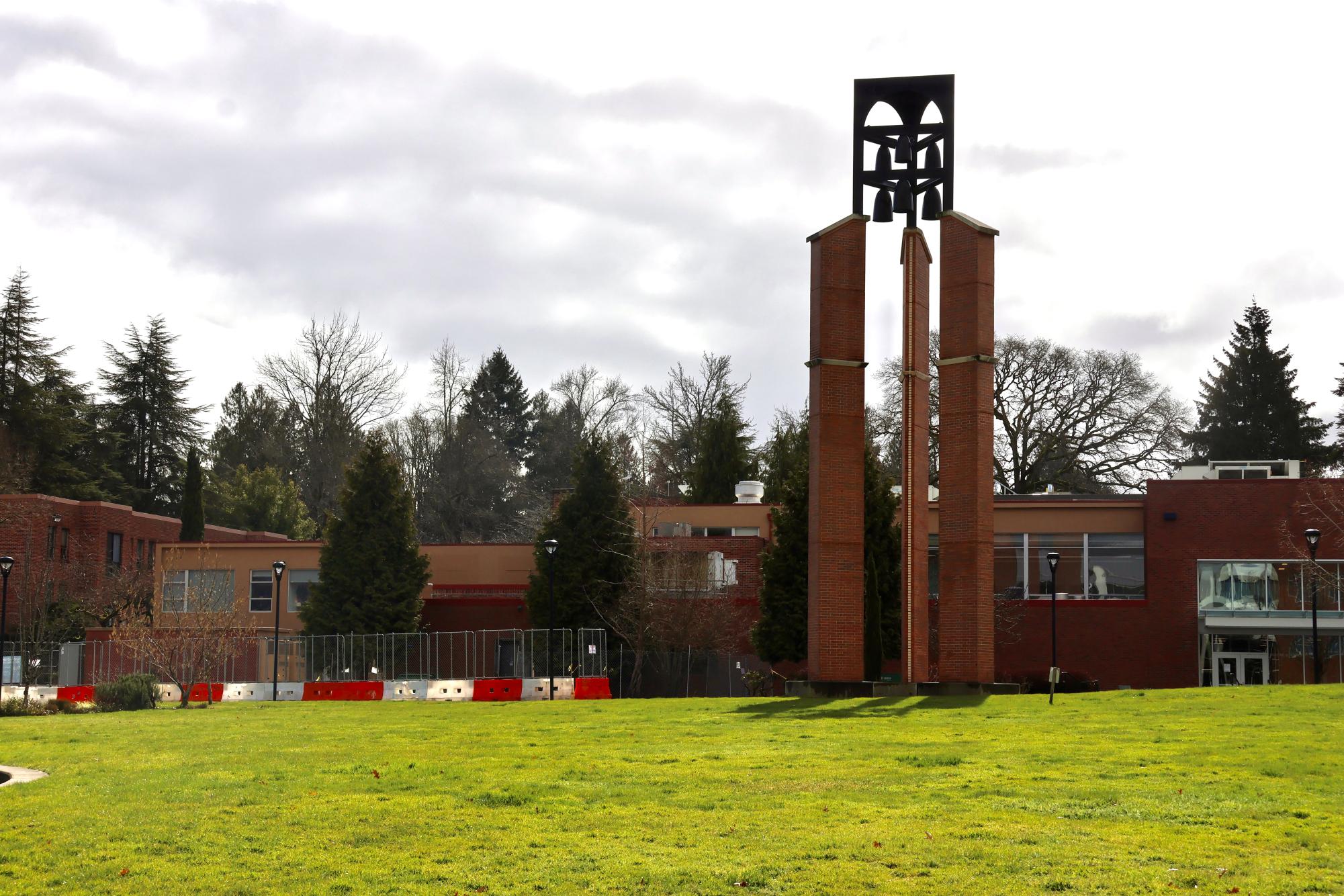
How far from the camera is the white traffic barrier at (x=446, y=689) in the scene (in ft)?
140

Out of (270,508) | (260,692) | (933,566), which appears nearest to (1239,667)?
(933,566)

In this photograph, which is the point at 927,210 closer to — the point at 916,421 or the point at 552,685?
the point at 916,421

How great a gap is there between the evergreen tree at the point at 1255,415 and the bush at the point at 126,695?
195 ft

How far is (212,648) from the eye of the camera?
4081cm

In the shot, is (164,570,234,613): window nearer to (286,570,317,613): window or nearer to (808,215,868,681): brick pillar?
(286,570,317,613): window

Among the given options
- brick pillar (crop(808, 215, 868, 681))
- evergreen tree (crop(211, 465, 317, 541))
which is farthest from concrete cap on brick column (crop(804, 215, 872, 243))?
evergreen tree (crop(211, 465, 317, 541))

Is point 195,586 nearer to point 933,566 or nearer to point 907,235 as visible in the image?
point 933,566

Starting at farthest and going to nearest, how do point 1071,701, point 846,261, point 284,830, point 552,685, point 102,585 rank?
point 102,585
point 552,685
point 846,261
point 1071,701
point 284,830

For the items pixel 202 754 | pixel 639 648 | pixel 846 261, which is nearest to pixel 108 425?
pixel 639 648

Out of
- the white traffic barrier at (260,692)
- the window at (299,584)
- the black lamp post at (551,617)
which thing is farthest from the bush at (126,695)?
the window at (299,584)

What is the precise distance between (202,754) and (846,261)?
58.3 feet

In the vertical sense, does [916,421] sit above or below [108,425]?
below

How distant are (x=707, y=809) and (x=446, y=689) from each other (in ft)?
94.8

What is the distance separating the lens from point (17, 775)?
18859 mm
